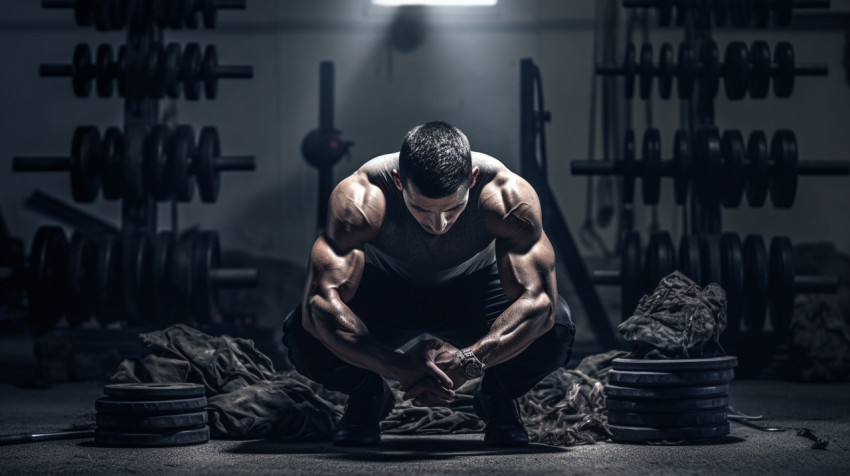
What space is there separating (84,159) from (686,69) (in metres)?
2.46

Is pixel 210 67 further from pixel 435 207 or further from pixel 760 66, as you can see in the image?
pixel 435 207

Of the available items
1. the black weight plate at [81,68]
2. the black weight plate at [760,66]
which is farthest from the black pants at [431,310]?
Answer: the black weight plate at [81,68]

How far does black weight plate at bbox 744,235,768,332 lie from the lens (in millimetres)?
3910

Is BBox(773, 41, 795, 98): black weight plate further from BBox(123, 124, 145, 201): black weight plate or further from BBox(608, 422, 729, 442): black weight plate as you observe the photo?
BBox(123, 124, 145, 201): black weight plate

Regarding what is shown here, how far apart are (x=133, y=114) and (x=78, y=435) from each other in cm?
205

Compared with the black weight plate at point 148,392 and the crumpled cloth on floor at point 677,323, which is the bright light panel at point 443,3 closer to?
the crumpled cloth on floor at point 677,323

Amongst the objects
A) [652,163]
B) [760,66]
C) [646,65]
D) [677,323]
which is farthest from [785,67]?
[677,323]

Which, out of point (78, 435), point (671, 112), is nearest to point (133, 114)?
point (78, 435)

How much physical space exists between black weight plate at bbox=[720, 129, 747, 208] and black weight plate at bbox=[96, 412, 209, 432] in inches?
97.2

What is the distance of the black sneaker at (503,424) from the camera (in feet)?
8.02

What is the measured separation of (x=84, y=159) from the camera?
4.07 metres

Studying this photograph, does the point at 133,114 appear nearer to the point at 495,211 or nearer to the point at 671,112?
the point at 495,211

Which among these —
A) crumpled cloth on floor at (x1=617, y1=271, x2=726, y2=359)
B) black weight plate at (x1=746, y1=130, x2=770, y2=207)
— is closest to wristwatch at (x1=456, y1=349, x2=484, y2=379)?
crumpled cloth on floor at (x1=617, y1=271, x2=726, y2=359)

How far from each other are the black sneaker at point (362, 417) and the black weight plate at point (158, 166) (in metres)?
1.92
